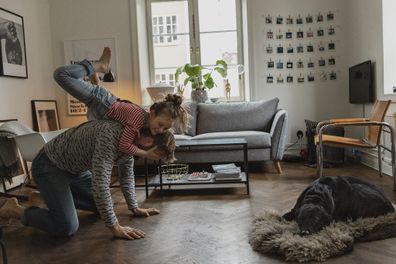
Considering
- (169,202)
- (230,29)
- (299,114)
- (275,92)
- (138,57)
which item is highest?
(230,29)

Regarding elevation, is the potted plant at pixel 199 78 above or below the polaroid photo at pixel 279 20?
below

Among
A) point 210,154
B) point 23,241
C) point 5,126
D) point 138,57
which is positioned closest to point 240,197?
point 210,154

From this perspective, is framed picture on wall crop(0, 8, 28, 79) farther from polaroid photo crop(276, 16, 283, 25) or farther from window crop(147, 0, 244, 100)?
polaroid photo crop(276, 16, 283, 25)

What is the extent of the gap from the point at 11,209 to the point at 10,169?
1.43m

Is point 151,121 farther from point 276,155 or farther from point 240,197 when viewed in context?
point 276,155

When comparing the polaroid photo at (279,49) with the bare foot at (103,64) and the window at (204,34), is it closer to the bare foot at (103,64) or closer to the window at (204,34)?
the window at (204,34)

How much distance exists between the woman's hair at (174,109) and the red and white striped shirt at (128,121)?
0.09 meters

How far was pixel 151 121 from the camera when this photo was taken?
1.97 m

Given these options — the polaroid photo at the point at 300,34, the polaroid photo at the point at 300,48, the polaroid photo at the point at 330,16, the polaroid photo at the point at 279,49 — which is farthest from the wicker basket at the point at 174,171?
the polaroid photo at the point at 330,16

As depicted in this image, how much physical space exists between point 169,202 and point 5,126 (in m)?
1.50

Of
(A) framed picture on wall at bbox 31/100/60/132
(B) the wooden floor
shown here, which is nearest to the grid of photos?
(B) the wooden floor

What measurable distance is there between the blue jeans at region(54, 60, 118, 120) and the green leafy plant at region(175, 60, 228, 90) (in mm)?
2490

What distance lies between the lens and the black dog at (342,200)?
196 cm

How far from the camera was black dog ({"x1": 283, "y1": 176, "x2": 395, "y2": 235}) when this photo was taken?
6.43 feet
